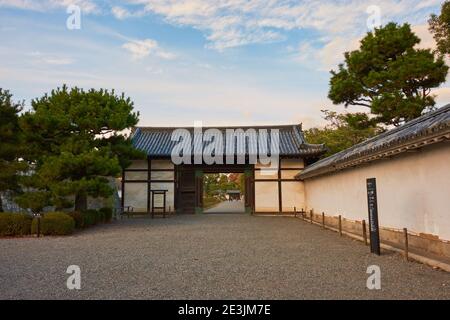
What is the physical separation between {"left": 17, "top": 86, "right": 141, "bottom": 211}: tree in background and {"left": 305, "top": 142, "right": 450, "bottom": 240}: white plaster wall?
326 inches

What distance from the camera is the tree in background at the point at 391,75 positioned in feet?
44.7

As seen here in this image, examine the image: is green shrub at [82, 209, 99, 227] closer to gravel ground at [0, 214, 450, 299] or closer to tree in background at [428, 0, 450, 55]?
gravel ground at [0, 214, 450, 299]

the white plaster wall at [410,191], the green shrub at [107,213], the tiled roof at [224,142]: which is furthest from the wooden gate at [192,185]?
the white plaster wall at [410,191]

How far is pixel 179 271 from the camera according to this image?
19.3ft

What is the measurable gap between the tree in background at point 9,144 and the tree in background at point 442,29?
49.9 ft

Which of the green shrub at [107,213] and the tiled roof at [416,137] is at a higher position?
the tiled roof at [416,137]

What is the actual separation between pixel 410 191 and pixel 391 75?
25.7 ft

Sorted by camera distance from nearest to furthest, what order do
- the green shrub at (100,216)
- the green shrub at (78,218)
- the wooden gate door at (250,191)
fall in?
the green shrub at (78,218), the green shrub at (100,216), the wooden gate door at (250,191)

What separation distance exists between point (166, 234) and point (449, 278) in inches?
316

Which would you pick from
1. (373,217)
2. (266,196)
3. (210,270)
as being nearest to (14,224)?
(210,270)

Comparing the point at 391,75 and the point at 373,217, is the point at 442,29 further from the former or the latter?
the point at 373,217

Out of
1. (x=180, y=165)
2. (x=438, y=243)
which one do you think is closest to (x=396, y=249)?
(x=438, y=243)

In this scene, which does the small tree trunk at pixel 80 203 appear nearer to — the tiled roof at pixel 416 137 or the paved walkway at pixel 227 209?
the tiled roof at pixel 416 137

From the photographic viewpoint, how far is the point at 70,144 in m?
12.5
